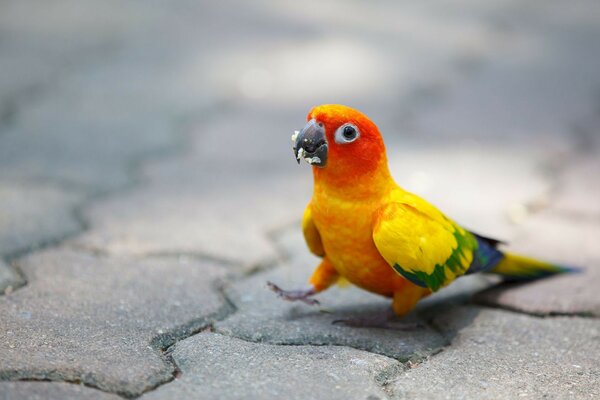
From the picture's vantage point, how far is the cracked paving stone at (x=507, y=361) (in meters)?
1.70

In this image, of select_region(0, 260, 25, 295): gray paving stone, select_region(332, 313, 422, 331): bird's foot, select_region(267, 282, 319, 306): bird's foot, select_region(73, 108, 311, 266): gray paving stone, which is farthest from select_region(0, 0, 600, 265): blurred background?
select_region(332, 313, 422, 331): bird's foot

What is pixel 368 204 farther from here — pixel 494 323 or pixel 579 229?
pixel 579 229

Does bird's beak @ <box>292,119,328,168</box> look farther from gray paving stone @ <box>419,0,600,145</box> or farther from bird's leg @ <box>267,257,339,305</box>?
gray paving stone @ <box>419,0,600,145</box>

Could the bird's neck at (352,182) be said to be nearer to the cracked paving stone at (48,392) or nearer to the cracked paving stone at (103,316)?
the cracked paving stone at (103,316)

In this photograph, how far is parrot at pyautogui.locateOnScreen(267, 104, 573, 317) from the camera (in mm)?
1823

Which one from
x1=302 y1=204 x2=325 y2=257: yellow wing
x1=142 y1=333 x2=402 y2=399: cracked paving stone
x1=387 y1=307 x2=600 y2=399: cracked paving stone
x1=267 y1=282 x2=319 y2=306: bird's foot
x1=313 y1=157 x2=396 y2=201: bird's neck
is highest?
x1=313 y1=157 x2=396 y2=201: bird's neck

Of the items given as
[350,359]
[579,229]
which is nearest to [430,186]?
[579,229]

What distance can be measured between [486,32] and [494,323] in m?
3.13

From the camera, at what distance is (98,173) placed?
292 cm

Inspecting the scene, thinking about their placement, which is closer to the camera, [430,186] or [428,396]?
[428,396]

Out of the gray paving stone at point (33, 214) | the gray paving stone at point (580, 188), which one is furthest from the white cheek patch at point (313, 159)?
the gray paving stone at point (580, 188)

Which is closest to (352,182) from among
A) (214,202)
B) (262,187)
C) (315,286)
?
(315,286)

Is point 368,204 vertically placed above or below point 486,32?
below

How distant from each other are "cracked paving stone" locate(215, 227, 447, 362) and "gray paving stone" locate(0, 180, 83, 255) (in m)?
0.59
